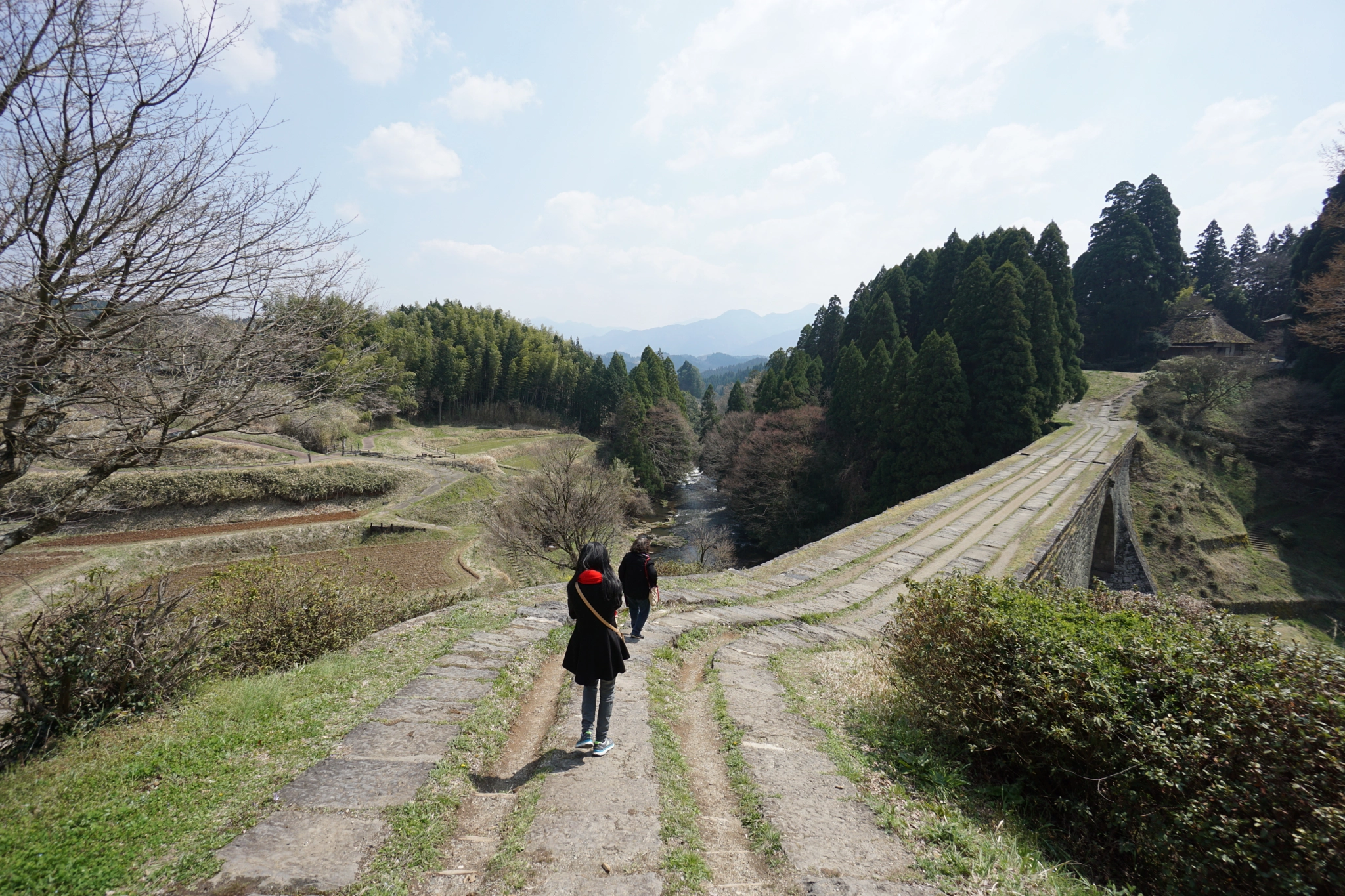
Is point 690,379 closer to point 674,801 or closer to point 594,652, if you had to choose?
point 594,652

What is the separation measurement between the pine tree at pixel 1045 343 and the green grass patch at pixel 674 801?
24867 millimetres

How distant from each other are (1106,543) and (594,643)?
21.0 m

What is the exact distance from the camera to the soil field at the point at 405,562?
1853 centimetres

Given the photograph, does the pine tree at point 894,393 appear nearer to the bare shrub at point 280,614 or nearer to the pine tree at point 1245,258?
the bare shrub at point 280,614

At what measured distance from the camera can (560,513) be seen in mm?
16875

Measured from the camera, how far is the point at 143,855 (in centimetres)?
246

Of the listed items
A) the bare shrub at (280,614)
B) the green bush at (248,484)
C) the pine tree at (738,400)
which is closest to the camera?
the bare shrub at (280,614)

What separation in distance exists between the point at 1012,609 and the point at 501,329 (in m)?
61.9

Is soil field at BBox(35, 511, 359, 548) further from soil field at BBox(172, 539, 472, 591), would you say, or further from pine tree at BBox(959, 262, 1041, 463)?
pine tree at BBox(959, 262, 1041, 463)

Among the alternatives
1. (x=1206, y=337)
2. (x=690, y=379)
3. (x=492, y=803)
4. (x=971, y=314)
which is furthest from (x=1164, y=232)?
(x=690, y=379)

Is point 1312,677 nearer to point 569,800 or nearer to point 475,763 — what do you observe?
point 569,800

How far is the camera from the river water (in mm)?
26422

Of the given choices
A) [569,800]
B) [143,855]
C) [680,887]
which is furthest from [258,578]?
[680,887]

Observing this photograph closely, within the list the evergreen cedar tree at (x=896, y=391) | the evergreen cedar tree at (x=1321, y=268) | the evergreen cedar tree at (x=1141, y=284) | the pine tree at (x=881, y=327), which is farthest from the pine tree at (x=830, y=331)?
the evergreen cedar tree at (x=1321, y=268)
